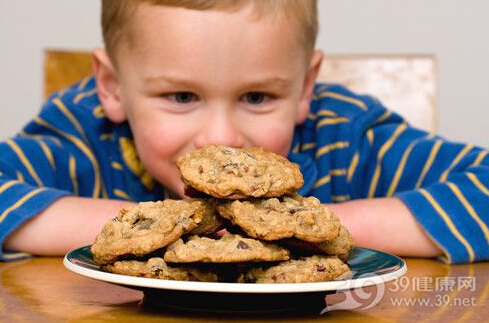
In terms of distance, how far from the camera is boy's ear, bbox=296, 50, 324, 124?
1.67 m

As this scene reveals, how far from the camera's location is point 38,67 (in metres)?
3.30

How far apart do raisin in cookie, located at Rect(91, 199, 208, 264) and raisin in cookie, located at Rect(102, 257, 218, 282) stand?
0.01 metres

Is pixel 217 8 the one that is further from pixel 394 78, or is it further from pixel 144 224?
pixel 394 78

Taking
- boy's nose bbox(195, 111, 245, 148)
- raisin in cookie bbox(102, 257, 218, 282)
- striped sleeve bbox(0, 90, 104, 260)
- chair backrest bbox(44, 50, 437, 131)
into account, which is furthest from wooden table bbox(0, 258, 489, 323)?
chair backrest bbox(44, 50, 437, 131)

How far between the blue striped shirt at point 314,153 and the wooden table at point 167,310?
1.51ft

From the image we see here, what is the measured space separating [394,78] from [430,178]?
2.03 ft

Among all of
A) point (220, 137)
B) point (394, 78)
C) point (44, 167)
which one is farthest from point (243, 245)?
point (394, 78)

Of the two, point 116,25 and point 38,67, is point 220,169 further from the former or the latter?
point 38,67

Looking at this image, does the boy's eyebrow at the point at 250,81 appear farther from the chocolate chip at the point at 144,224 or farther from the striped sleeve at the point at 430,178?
the chocolate chip at the point at 144,224

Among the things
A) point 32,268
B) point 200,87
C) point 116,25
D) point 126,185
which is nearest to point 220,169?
point 32,268

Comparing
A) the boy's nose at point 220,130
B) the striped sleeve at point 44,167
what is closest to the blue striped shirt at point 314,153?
the striped sleeve at point 44,167

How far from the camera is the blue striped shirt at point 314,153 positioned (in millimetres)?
1496

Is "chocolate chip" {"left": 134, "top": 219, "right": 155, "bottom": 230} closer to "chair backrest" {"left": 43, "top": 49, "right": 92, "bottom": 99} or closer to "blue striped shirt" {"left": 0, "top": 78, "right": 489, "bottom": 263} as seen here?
"blue striped shirt" {"left": 0, "top": 78, "right": 489, "bottom": 263}

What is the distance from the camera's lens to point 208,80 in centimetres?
135
